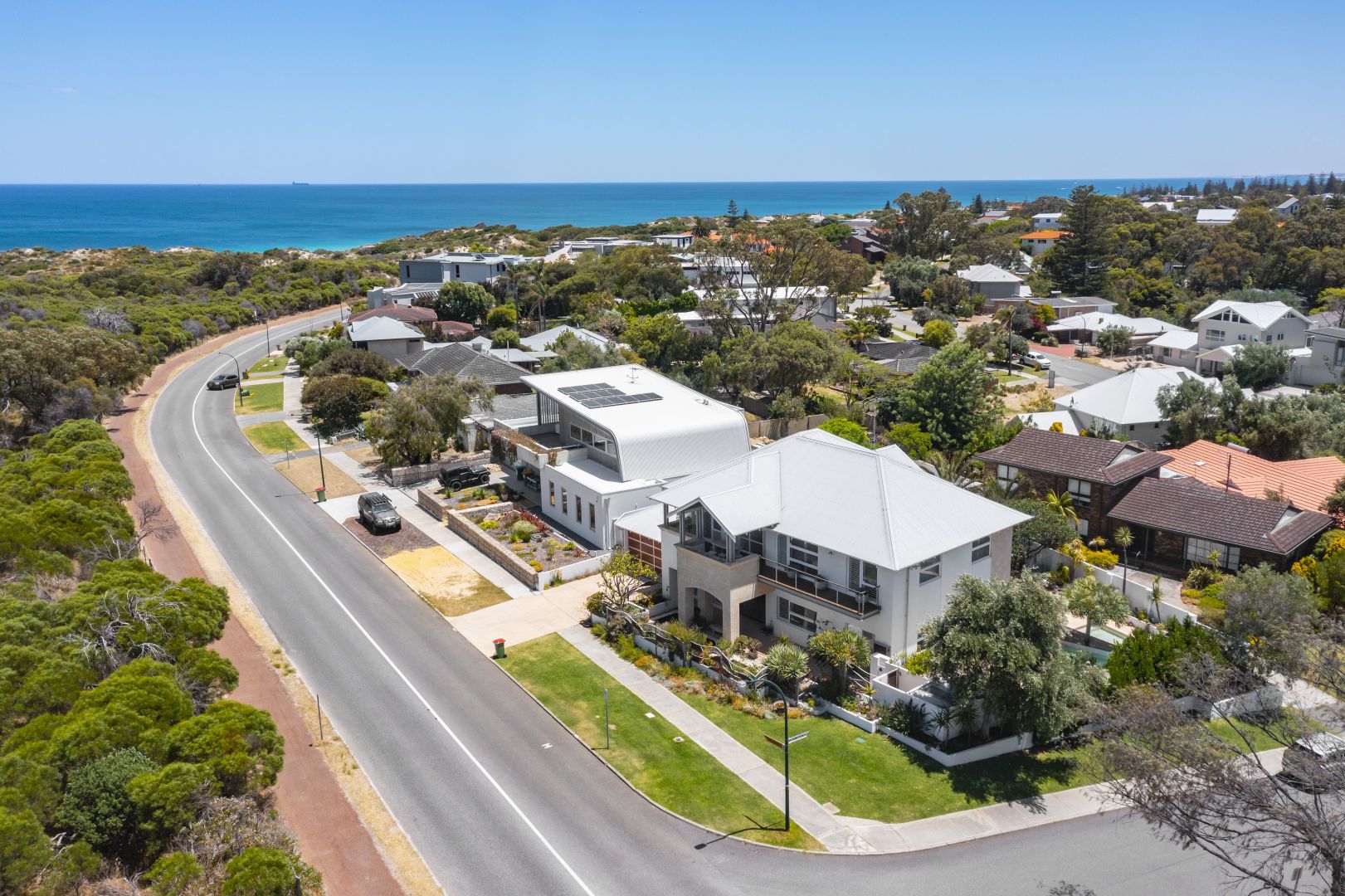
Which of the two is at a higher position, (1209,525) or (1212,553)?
(1209,525)

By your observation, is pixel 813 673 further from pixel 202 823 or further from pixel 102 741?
pixel 102 741

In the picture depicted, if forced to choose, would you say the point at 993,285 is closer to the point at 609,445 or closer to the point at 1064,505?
the point at 1064,505

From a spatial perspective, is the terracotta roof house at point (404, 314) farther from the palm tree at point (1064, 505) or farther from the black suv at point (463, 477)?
the palm tree at point (1064, 505)

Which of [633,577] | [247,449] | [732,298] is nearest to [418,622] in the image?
[633,577]

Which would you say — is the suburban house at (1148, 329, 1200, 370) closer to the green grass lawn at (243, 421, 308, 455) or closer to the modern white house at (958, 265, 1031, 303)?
the modern white house at (958, 265, 1031, 303)

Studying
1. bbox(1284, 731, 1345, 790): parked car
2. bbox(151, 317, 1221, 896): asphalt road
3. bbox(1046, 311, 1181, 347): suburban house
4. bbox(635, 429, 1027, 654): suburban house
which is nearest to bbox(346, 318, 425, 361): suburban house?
bbox(151, 317, 1221, 896): asphalt road

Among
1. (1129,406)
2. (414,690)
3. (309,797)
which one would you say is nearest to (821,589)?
(414,690)
